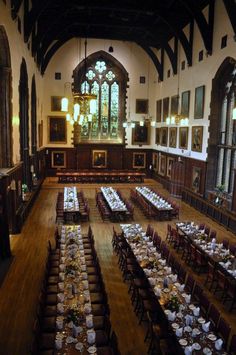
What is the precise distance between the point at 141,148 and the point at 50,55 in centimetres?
943

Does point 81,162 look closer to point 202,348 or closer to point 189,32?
point 189,32

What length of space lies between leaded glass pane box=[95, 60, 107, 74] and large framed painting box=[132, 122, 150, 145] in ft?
15.4

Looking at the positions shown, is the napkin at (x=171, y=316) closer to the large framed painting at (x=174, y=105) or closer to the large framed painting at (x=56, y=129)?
the large framed painting at (x=174, y=105)

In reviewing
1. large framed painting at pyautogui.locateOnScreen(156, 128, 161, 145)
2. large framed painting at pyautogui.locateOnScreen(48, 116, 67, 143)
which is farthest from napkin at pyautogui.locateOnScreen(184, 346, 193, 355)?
large framed painting at pyautogui.locateOnScreen(48, 116, 67, 143)

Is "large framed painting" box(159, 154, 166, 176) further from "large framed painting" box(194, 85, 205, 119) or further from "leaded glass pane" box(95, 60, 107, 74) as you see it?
"leaded glass pane" box(95, 60, 107, 74)

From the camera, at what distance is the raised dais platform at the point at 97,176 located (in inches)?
870

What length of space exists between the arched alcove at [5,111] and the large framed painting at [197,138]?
30.1 feet

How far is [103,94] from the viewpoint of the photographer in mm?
23812

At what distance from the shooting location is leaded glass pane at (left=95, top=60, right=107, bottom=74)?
2325 cm

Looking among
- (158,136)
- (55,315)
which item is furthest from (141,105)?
(55,315)

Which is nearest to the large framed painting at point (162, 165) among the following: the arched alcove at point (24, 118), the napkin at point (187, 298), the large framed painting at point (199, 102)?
the large framed painting at point (199, 102)

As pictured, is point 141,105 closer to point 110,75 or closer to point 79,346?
point 110,75

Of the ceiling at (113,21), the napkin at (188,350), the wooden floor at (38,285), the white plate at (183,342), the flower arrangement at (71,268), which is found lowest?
the wooden floor at (38,285)

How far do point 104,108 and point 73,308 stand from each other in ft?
65.9
